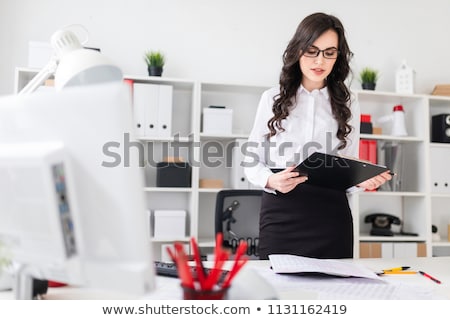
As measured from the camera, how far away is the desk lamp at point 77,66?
890mm

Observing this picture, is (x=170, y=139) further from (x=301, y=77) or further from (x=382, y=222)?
(x=382, y=222)

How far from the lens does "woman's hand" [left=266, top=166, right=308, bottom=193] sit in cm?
164

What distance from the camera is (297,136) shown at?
1854mm

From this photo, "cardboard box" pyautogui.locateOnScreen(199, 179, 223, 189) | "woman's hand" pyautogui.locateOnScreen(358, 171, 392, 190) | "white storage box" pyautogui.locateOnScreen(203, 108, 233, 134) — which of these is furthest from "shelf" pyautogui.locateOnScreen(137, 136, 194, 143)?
"woman's hand" pyautogui.locateOnScreen(358, 171, 392, 190)

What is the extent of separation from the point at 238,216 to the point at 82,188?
1.54 m

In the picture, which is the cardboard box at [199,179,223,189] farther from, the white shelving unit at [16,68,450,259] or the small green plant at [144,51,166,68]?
the small green plant at [144,51,166,68]

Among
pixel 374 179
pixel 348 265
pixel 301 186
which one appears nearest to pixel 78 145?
pixel 348 265

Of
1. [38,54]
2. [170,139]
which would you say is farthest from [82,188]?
[38,54]

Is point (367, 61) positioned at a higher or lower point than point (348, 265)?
higher

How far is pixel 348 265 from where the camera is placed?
1.29 metres

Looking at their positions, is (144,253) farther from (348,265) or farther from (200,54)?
(200,54)

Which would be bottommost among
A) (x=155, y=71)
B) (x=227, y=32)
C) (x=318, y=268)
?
(x=318, y=268)
